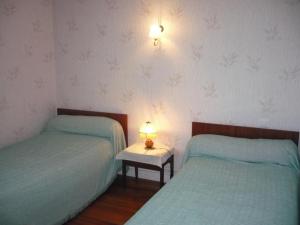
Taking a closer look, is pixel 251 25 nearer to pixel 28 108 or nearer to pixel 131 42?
pixel 131 42

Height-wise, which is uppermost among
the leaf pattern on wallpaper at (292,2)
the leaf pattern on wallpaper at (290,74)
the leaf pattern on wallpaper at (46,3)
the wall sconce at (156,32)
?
the leaf pattern on wallpaper at (46,3)

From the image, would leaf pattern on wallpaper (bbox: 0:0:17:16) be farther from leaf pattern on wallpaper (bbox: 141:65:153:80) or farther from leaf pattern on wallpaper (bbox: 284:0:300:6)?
leaf pattern on wallpaper (bbox: 284:0:300:6)

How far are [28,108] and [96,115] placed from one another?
773mm

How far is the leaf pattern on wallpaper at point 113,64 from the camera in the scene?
123 inches

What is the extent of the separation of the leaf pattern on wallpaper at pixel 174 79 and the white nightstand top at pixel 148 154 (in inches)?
26.0

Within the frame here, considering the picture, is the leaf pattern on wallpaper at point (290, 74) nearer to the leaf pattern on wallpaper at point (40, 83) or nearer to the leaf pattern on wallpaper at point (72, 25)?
the leaf pattern on wallpaper at point (72, 25)

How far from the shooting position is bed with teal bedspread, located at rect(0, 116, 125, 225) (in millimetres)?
1944

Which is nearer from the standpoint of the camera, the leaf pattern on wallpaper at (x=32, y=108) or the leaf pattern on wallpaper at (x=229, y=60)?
the leaf pattern on wallpaper at (x=229, y=60)

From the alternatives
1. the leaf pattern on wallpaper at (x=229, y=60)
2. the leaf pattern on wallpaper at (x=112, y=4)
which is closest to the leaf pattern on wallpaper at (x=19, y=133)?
the leaf pattern on wallpaper at (x=112, y=4)

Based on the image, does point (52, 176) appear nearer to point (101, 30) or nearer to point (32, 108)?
point (32, 108)

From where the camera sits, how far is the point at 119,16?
3.03m

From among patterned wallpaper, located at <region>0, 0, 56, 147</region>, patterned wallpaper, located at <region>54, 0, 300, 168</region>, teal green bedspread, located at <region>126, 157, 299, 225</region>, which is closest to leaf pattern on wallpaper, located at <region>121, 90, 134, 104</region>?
patterned wallpaper, located at <region>54, 0, 300, 168</region>

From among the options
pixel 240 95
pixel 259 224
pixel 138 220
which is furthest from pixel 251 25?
pixel 138 220

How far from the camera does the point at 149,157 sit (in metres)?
2.71
